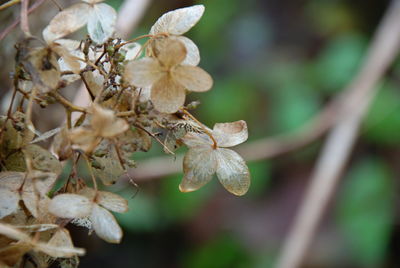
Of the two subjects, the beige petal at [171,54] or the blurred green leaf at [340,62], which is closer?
the beige petal at [171,54]

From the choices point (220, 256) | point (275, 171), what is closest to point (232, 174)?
point (220, 256)

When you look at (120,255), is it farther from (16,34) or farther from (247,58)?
(16,34)

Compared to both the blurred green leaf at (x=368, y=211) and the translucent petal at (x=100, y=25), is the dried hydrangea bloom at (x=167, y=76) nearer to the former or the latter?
the translucent petal at (x=100, y=25)

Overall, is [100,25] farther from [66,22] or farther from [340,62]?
[340,62]

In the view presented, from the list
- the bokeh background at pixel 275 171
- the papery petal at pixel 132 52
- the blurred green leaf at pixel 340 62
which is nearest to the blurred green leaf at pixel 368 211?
the bokeh background at pixel 275 171

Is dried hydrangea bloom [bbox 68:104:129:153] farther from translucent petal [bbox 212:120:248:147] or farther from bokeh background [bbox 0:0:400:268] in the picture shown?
bokeh background [bbox 0:0:400:268]

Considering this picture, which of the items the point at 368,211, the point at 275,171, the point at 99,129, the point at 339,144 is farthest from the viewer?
the point at 275,171
